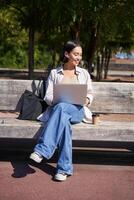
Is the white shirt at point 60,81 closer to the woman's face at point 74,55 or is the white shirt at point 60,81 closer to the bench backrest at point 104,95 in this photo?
the woman's face at point 74,55

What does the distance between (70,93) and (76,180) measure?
97 centimetres

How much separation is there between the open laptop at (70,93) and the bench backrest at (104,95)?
0.93m

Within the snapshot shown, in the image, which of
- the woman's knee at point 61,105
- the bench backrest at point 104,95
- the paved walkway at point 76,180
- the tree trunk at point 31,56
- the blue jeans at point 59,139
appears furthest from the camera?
the tree trunk at point 31,56

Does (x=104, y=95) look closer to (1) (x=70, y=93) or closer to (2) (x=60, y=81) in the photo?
(2) (x=60, y=81)

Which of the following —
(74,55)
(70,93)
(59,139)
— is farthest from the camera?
(74,55)

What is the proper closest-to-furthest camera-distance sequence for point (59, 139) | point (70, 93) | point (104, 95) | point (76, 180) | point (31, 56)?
point (59, 139), point (76, 180), point (70, 93), point (104, 95), point (31, 56)

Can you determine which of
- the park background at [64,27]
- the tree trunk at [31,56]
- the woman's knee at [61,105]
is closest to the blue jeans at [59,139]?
the woman's knee at [61,105]

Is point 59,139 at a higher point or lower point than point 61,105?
lower

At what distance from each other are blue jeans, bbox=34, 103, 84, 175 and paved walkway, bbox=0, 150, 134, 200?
22 cm

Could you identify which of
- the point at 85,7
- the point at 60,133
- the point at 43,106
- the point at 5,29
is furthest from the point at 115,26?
the point at 5,29

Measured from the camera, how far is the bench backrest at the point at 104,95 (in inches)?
275

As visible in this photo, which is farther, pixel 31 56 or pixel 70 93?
pixel 31 56

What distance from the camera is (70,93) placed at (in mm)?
6051

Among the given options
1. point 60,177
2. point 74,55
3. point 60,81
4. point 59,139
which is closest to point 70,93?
point 60,81
